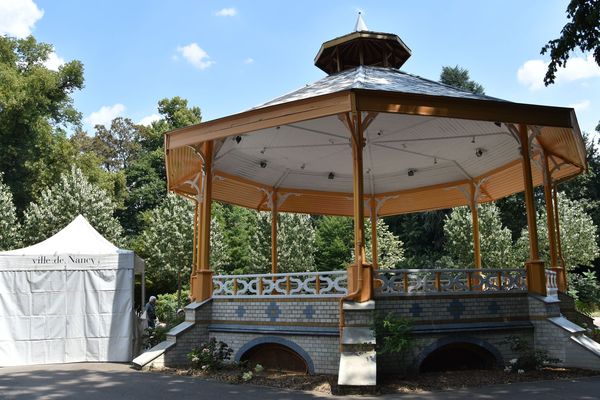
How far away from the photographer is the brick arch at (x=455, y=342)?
10.3 metres

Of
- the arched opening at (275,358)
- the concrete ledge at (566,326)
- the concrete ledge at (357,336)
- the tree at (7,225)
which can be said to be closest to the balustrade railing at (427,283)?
the concrete ledge at (566,326)

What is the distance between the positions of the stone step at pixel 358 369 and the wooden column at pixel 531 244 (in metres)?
4.58

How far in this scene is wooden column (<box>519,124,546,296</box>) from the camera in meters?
11.5

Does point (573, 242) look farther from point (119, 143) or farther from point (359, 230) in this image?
point (119, 143)

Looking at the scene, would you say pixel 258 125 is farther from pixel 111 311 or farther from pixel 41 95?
pixel 41 95

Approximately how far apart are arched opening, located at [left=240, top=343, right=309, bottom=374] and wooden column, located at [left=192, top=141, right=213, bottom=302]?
6.20 feet

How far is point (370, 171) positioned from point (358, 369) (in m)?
10.2

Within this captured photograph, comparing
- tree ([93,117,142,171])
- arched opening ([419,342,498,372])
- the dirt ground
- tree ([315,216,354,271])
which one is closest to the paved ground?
the dirt ground

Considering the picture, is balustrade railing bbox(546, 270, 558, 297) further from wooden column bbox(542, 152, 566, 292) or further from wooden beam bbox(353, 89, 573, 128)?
wooden beam bbox(353, 89, 573, 128)

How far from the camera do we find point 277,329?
37.0 feet

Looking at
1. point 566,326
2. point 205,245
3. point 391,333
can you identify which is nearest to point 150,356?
point 205,245

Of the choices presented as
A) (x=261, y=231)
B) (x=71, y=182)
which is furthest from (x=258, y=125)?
(x=261, y=231)

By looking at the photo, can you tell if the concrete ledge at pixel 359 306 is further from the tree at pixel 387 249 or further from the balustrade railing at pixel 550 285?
the tree at pixel 387 249

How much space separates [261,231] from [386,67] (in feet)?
61.5
